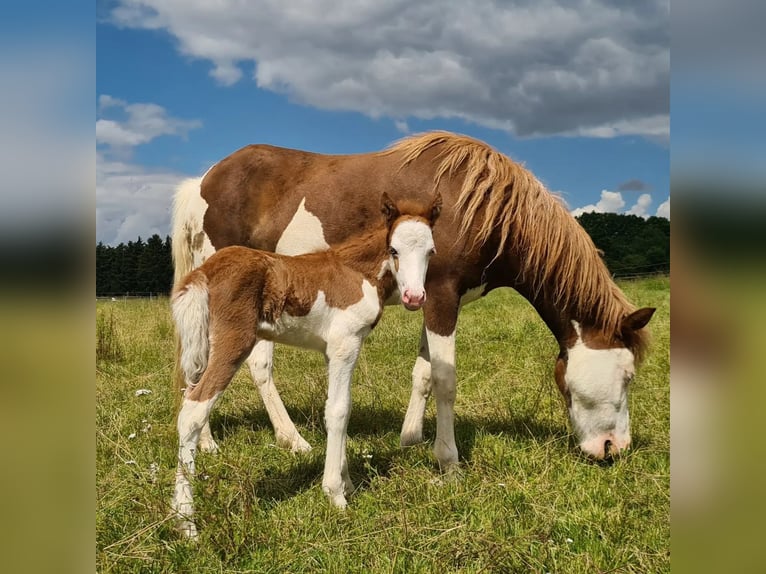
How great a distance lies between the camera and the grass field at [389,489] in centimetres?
315

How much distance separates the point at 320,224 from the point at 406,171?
3.04ft

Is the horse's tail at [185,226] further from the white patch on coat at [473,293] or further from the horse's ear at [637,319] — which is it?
the horse's ear at [637,319]

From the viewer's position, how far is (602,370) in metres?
4.81

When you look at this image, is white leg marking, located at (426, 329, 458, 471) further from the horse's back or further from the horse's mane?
the horse's back

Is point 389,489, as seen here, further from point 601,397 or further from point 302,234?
point 302,234

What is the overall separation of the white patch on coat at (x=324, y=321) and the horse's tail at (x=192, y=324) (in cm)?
45

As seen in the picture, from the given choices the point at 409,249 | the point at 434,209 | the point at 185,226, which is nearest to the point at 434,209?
the point at 434,209

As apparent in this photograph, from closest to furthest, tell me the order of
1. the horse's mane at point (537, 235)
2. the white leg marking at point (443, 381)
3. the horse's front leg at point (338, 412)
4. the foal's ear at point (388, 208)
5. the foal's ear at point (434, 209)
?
the horse's front leg at point (338, 412), the foal's ear at point (388, 208), the foal's ear at point (434, 209), the white leg marking at point (443, 381), the horse's mane at point (537, 235)

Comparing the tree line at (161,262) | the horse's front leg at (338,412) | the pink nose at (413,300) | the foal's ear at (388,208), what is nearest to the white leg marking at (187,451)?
the horse's front leg at (338,412)

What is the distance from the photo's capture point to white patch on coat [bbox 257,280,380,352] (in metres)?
4.01

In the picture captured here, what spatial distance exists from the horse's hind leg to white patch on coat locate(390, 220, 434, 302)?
80.2 inches
